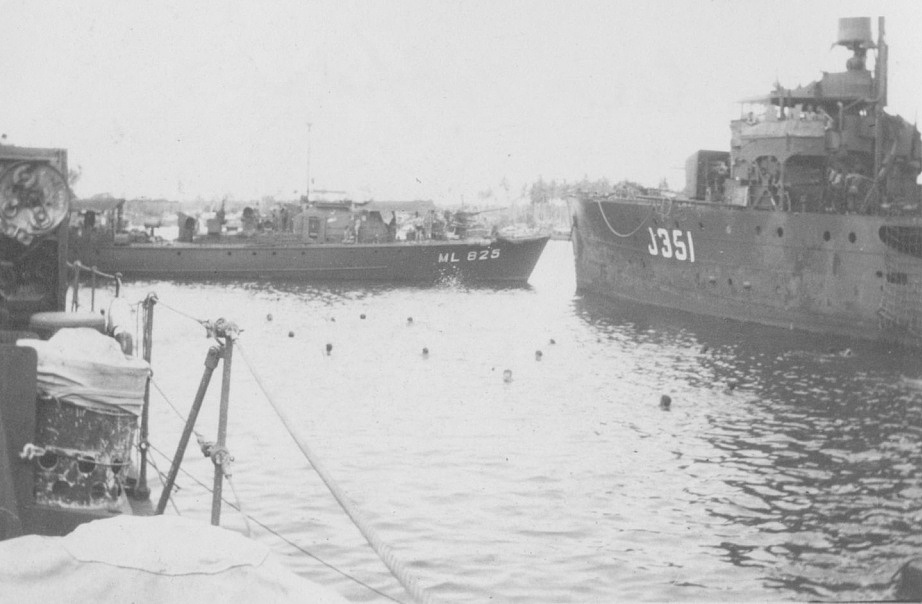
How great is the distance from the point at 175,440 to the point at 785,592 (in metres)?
9.45

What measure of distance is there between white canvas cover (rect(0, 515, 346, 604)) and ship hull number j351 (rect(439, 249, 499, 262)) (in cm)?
4970

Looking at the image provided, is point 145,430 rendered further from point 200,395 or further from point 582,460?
point 582,460

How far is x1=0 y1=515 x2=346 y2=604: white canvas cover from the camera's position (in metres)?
3.10

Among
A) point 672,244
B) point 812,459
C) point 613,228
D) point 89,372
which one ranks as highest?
point 613,228

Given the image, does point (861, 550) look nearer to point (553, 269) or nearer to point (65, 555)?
point (65, 555)

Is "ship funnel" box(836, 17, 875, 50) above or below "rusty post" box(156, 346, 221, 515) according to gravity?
above

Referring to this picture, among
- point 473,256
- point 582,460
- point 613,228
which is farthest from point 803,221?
point 473,256

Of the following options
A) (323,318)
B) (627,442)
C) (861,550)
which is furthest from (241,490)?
(323,318)

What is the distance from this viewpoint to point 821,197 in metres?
34.1

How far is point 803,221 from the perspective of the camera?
31.3 metres

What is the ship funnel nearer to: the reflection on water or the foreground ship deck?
the foreground ship deck

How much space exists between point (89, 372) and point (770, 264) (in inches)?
1128

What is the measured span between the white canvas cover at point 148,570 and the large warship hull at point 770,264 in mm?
27823

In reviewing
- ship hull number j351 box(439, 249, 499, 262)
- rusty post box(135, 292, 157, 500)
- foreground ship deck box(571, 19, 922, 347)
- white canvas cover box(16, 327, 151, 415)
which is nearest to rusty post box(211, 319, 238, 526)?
white canvas cover box(16, 327, 151, 415)
